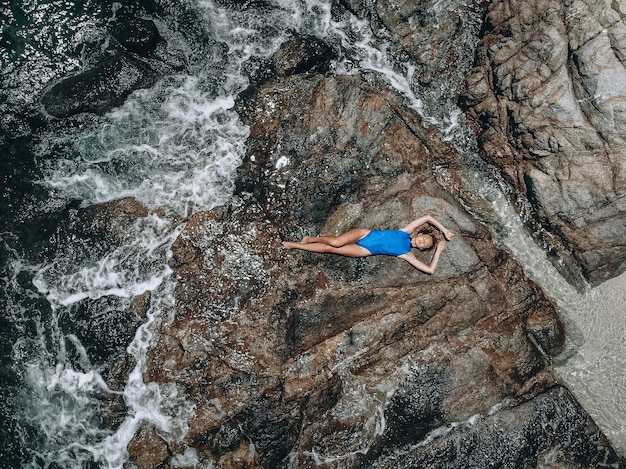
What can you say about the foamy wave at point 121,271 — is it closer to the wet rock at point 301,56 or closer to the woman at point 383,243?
the woman at point 383,243

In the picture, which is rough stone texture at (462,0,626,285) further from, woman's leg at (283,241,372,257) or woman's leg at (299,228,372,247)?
woman's leg at (283,241,372,257)

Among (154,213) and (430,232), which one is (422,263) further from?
(154,213)

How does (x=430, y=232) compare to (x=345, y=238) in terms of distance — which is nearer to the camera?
(x=345, y=238)

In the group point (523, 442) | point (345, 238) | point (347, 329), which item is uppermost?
point (345, 238)

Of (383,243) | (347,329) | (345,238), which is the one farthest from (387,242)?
(347,329)

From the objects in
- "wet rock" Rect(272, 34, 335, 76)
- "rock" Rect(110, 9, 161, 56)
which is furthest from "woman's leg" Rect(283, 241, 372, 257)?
"rock" Rect(110, 9, 161, 56)

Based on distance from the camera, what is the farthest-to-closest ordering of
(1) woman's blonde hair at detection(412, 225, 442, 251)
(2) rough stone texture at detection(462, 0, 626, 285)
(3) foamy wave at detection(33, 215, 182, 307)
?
(3) foamy wave at detection(33, 215, 182, 307) < (1) woman's blonde hair at detection(412, 225, 442, 251) < (2) rough stone texture at detection(462, 0, 626, 285)
